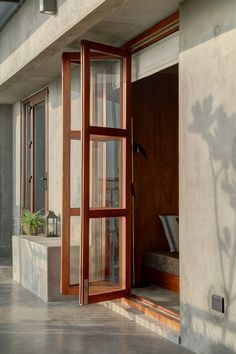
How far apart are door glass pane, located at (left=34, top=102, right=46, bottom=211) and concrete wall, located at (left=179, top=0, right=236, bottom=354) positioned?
449 cm

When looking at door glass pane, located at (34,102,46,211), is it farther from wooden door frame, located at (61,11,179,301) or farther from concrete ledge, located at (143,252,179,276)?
wooden door frame, located at (61,11,179,301)

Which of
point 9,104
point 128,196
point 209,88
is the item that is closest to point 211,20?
point 209,88

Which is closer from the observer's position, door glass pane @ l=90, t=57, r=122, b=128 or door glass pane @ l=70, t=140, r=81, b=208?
door glass pane @ l=90, t=57, r=122, b=128

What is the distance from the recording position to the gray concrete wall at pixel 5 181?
1031 cm

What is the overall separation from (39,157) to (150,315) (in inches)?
166

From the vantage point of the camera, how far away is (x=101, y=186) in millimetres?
5621

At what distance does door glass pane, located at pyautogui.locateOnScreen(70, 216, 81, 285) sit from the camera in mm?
5906

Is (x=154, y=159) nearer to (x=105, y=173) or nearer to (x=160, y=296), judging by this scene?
(x=105, y=173)

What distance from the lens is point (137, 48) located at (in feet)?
19.0

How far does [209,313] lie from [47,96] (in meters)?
4.86

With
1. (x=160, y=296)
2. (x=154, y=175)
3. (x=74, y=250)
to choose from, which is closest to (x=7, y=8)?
(x=154, y=175)

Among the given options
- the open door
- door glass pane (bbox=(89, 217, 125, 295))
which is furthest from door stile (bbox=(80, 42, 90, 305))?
door glass pane (bbox=(89, 217, 125, 295))

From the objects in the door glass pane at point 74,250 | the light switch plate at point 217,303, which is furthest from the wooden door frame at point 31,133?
the light switch plate at point 217,303

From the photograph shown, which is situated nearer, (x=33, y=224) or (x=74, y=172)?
(x=74, y=172)
